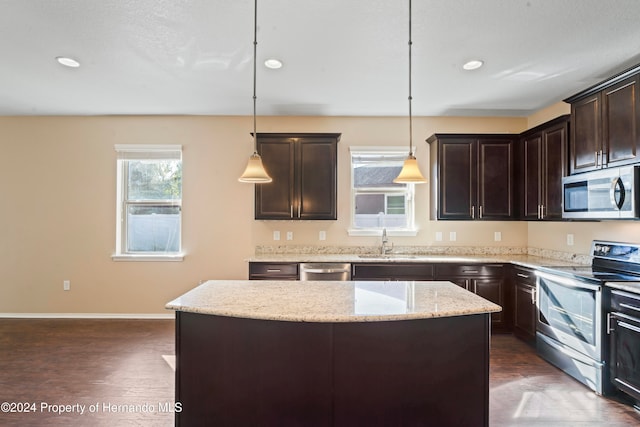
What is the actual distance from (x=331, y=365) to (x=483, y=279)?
2753mm

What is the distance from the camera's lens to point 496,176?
13.0ft

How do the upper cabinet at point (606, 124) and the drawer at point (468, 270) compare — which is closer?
the upper cabinet at point (606, 124)

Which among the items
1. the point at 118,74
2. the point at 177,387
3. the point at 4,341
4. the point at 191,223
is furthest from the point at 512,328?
the point at 4,341

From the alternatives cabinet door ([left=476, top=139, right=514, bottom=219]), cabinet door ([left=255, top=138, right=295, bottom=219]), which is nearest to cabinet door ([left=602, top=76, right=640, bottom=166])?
cabinet door ([left=476, top=139, right=514, bottom=219])

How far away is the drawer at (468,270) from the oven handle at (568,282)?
528mm

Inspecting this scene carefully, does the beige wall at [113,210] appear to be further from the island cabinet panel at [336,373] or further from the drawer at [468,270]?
the island cabinet panel at [336,373]

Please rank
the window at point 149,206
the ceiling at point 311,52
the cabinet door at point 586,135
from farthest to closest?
1. the window at point 149,206
2. the cabinet door at point 586,135
3. the ceiling at point 311,52

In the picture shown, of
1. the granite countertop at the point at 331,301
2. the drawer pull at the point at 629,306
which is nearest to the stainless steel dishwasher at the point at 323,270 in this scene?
the granite countertop at the point at 331,301

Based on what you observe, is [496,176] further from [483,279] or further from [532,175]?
[483,279]

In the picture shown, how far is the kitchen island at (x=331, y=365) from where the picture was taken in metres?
1.64

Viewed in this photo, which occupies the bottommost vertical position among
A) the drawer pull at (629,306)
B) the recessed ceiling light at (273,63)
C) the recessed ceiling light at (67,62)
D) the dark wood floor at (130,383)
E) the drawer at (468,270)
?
the dark wood floor at (130,383)

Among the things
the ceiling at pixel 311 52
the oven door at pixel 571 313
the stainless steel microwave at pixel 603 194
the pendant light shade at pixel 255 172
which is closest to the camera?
the ceiling at pixel 311 52

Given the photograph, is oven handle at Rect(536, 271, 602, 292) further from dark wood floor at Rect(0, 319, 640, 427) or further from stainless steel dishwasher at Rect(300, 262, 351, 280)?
stainless steel dishwasher at Rect(300, 262, 351, 280)

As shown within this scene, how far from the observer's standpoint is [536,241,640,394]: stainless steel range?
99.9 inches
